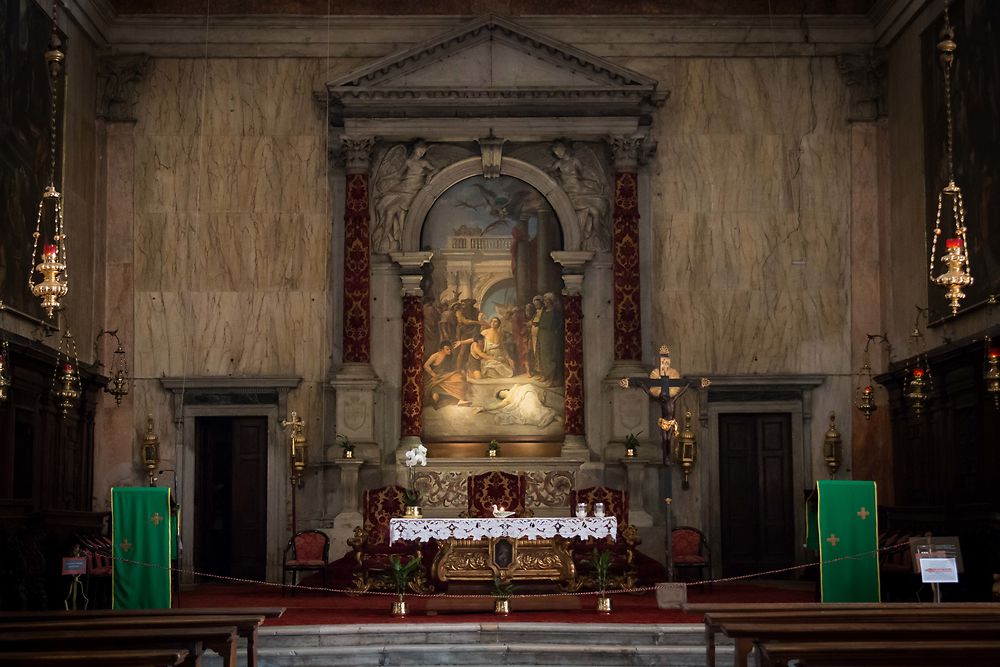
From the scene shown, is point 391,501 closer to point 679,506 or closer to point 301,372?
point 301,372

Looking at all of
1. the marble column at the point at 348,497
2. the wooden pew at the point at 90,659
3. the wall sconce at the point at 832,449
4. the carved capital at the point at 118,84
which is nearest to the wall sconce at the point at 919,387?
the wall sconce at the point at 832,449

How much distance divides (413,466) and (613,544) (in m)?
2.97

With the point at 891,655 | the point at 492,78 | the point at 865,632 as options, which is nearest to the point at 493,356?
the point at 492,78

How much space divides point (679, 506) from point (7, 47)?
980 centimetres

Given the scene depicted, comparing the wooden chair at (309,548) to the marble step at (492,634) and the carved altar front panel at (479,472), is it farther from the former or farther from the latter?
the marble step at (492,634)

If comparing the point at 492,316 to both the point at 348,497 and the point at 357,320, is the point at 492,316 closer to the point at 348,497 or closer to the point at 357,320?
the point at 357,320

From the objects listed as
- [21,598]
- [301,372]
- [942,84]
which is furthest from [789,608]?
[301,372]

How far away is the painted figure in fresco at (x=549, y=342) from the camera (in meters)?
18.8

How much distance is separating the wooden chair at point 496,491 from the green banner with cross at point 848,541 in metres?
3.83

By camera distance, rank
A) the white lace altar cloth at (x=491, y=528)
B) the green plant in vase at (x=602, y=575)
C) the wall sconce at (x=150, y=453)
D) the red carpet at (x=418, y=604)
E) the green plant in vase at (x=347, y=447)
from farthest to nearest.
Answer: the wall sconce at (x=150, y=453), the green plant in vase at (x=347, y=447), the white lace altar cloth at (x=491, y=528), the green plant in vase at (x=602, y=575), the red carpet at (x=418, y=604)

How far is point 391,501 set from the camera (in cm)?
1691

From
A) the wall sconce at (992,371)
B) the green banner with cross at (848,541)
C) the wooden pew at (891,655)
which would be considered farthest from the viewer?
the green banner with cross at (848,541)

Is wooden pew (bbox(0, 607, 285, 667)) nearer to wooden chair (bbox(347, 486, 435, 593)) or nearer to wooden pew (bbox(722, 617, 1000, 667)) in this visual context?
wooden pew (bbox(722, 617, 1000, 667))

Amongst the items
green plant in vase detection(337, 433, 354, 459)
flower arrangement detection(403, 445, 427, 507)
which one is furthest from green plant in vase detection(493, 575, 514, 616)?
green plant in vase detection(337, 433, 354, 459)
